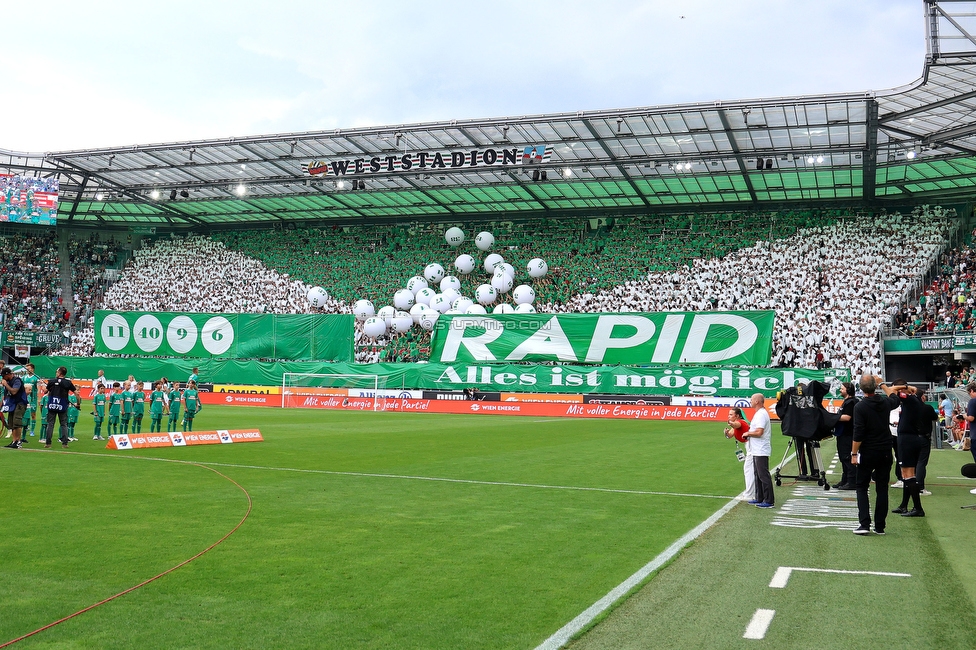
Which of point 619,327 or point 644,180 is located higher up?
→ point 644,180

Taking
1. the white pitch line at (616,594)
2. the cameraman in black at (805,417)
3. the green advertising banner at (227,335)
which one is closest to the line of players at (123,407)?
the cameraman in black at (805,417)

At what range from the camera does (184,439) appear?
20.5 m

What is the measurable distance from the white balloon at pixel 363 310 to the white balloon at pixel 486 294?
21.2 feet

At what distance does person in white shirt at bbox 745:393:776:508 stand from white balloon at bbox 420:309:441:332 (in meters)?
35.4

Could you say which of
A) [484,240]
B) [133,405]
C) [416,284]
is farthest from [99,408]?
[484,240]

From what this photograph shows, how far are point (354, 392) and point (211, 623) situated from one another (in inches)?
1495

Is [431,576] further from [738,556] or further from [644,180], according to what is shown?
[644,180]

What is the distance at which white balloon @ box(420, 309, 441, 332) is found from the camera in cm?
4712

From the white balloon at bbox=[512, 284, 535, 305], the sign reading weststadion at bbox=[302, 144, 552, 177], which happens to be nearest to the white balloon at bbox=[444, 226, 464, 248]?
the white balloon at bbox=[512, 284, 535, 305]

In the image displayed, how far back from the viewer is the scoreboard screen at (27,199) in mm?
44938

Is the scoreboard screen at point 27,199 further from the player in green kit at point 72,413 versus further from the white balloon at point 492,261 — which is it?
the player in green kit at point 72,413

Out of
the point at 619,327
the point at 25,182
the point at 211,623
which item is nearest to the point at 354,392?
the point at 619,327

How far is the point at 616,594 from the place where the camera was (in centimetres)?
683

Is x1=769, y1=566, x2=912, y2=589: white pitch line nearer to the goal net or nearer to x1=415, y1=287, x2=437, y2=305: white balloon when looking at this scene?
the goal net
